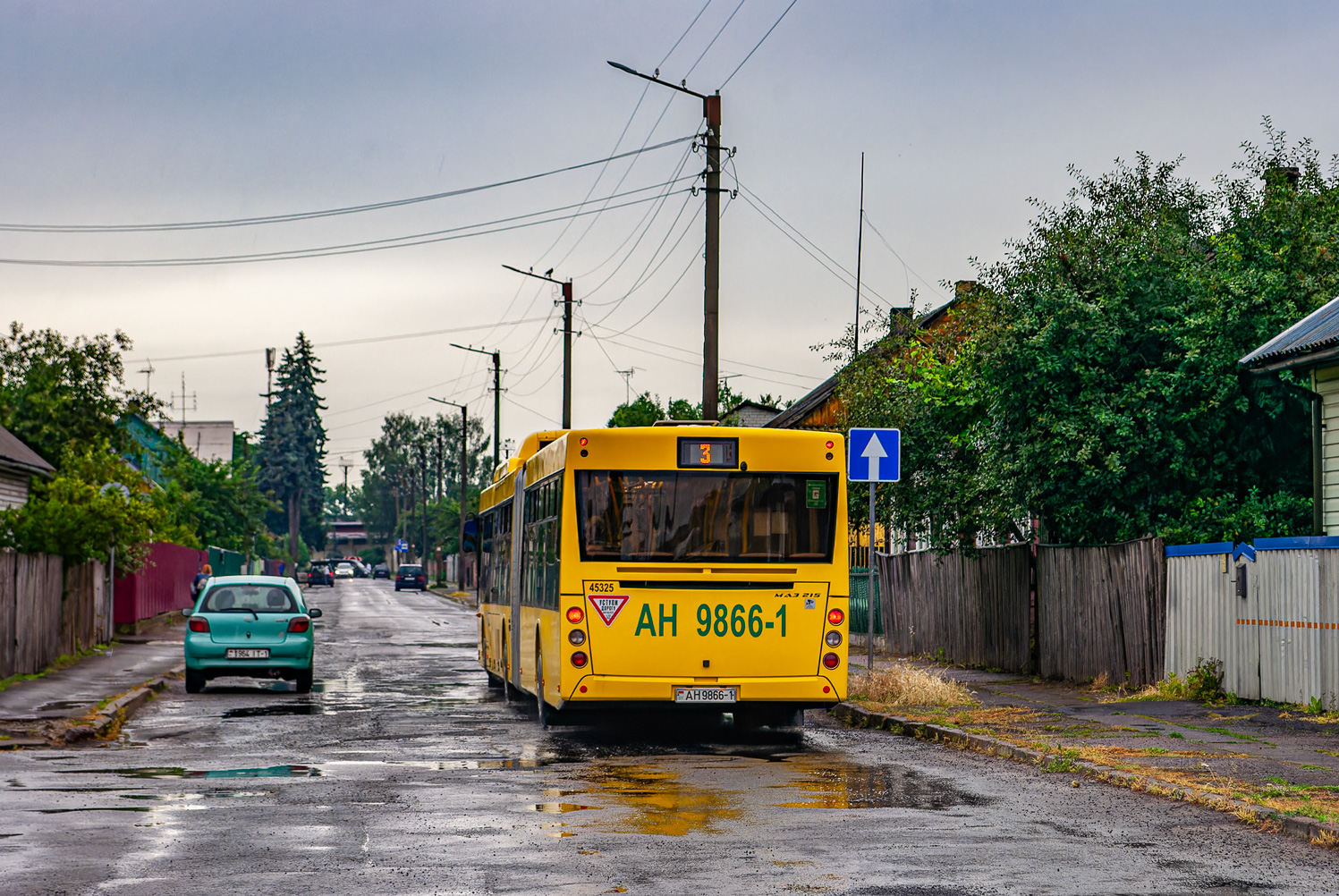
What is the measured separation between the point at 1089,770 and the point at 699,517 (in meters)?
4.29

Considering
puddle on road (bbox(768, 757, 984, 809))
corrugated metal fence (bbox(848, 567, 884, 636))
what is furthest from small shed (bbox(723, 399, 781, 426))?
puddle on road (bbox(768, 757, 984, 809))

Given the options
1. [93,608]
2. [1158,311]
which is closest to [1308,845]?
[1158,311]

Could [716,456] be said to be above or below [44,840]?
above

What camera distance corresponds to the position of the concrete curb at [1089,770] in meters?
9.26

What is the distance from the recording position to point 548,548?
15.8 m

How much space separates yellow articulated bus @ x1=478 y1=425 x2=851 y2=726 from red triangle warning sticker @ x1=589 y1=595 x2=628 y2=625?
0.01 meters

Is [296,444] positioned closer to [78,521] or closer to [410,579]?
[410,579]

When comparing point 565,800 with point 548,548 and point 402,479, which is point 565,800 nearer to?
point 548,548

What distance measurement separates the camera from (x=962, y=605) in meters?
25.0

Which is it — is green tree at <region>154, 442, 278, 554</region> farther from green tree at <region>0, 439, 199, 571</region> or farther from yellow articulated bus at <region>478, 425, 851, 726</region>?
yellow articulated bus at <region>478, 425, 851, 726</region>

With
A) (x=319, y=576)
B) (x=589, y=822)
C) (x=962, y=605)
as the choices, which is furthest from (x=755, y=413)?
(x=589, y=822)

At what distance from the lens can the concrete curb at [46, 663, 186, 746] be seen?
1524 cm

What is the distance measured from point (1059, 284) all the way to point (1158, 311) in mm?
1304

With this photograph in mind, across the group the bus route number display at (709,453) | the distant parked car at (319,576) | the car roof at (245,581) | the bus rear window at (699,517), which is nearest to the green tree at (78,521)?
the car roof at (245,581)
